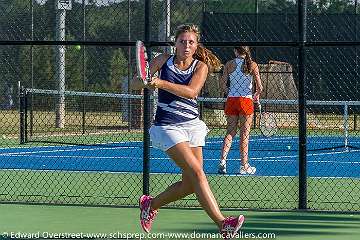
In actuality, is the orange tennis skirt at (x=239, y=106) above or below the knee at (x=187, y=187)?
above

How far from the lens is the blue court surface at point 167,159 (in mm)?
15074

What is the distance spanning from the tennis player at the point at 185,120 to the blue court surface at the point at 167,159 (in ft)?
20.2

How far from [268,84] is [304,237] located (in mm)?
17802

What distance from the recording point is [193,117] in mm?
8180

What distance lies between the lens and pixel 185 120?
8.13m

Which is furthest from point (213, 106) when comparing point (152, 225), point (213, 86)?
point (152, 225)

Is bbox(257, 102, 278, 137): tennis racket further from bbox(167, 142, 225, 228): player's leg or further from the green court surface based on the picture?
bbox(167, 142, 225, 228): player's leg

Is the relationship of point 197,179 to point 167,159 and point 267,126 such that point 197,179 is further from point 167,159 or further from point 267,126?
point 267,126

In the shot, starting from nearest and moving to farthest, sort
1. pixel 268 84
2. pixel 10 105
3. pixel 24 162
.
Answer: pixel 24 162 < pixel 268 84 < pixel 10 105

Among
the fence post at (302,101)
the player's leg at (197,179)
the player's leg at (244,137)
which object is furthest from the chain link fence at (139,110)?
the player's leg at (197,179)

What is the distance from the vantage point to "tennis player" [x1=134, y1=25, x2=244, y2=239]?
26.1 feet

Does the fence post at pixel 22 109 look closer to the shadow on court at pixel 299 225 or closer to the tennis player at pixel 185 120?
the shadow on court at pixel 299 225

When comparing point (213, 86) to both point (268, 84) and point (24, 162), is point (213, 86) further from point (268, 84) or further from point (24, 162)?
point (24, 162)

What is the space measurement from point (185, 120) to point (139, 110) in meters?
16.8
